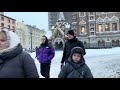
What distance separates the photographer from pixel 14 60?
1.91m

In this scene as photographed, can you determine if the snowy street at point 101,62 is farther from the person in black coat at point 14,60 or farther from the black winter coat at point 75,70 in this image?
the person in black coat at point 14,60

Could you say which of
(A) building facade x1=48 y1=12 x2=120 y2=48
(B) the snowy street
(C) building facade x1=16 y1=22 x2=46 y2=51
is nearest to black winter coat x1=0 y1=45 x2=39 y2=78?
(B) the snowy street

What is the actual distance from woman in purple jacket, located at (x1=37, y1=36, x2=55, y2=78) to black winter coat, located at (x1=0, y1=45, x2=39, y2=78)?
1484 mm

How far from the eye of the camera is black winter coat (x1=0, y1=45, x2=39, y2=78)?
1876mm

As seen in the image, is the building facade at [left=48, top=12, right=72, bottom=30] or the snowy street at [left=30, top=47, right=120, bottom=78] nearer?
the snowy street at [left=30, top=47, right=120, bottom=78]

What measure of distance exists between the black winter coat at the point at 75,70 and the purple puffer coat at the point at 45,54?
110 centimetres

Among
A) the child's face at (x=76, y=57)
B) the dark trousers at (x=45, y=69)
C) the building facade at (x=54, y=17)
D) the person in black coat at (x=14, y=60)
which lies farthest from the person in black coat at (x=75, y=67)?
the dark trousers at (x=45, y=69)

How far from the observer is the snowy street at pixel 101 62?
9.75 ft

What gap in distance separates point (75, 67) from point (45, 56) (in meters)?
1.24

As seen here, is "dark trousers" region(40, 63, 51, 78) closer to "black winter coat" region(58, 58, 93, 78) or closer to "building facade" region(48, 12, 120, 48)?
"building facade" region(48, 12, 120, 48)

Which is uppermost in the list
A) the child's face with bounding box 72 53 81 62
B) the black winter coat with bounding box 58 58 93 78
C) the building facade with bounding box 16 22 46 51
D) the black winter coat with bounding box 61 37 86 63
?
the building facade with bounding box 16 22 46 51
